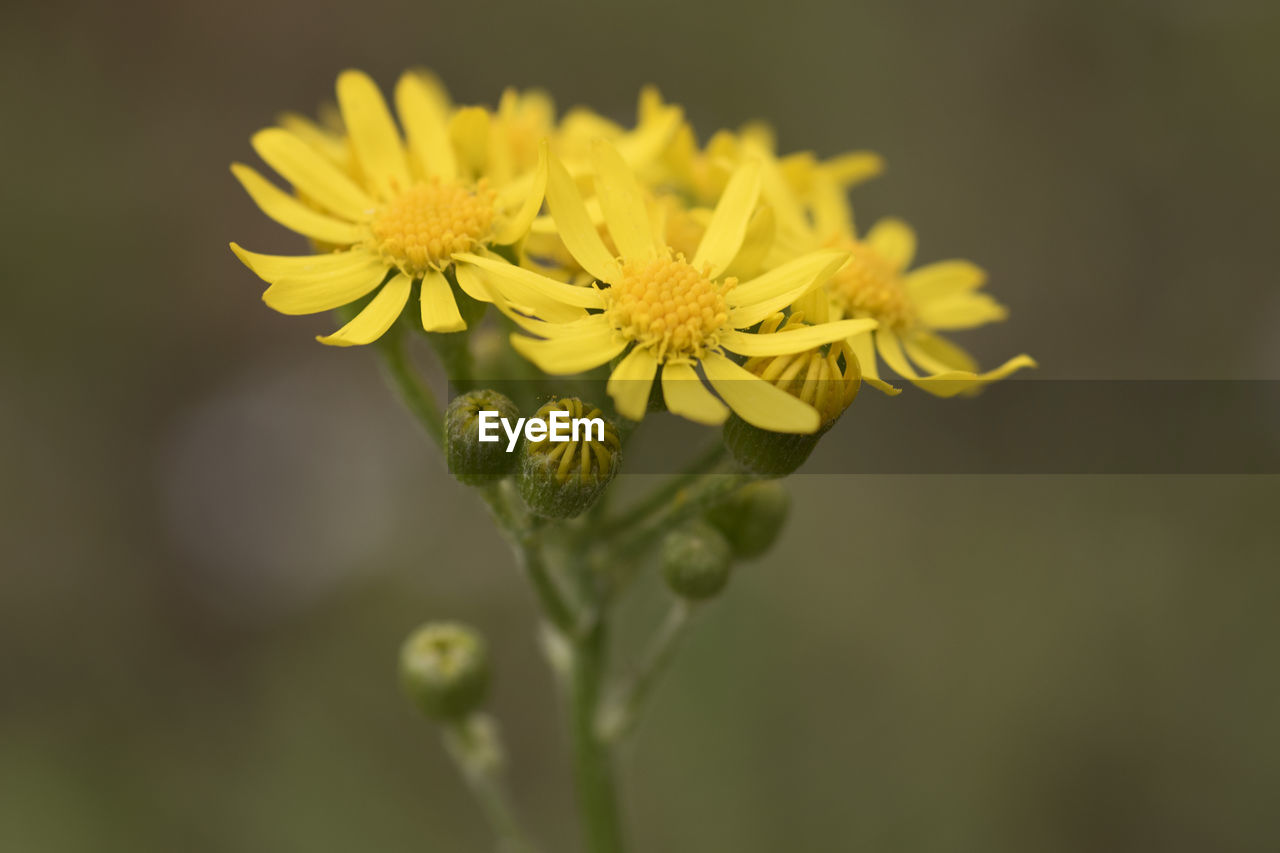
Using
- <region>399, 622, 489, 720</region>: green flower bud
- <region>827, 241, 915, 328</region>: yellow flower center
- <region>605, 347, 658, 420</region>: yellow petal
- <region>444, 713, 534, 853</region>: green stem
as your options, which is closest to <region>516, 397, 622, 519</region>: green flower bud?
<region>605, 347, 658, 420</region>: yellow petal

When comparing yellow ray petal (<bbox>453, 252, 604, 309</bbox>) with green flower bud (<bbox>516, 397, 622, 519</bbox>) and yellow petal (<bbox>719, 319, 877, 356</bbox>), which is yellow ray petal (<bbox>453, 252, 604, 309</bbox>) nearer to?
green flower bud (<bbox>516, 397, 622, 519</bbox>)

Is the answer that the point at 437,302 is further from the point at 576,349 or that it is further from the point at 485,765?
the point at 485,765

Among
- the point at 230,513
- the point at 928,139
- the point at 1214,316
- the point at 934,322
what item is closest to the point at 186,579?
the point at 230,513

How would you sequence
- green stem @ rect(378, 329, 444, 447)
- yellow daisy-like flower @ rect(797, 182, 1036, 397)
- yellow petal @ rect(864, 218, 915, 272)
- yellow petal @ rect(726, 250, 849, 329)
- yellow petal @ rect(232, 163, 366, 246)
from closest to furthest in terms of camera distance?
1. yellow petal @ rect(726, 250, 849, 329)
2. yellow petal @ rect(232, 163, 366, 246)
3. green stem @ rect(378, 329, 444, 447)
4. yellow daisy-like flower @ rect(797, 182, 1036, 397)
5. yellow petal @ rect(864, 218, 915, 272)

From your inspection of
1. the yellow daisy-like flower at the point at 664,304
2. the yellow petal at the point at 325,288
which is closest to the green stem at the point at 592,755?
the yellow daisy-like flower at the point at 664,304

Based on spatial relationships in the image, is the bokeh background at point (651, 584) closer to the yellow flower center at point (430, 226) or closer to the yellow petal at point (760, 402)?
the yellow flower center at point (430, 226)

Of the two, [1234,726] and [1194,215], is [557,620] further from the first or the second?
[1194,215]

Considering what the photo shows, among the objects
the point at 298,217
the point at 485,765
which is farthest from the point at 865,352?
the point at 485,765
